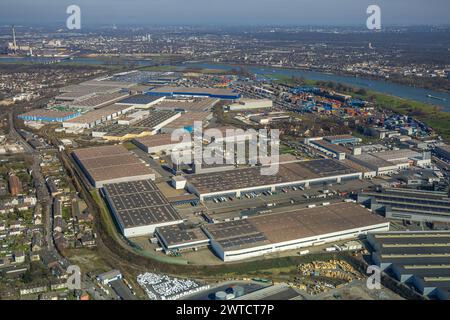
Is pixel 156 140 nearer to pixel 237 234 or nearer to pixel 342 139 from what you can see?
pixel 342 139

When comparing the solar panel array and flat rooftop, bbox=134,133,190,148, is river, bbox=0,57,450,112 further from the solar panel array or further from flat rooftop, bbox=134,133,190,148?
the solar panel array

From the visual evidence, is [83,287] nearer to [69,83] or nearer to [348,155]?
[348,155]

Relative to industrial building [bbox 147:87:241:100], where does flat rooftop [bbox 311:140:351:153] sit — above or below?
below

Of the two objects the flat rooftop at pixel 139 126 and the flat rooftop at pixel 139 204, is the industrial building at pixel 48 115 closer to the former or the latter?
the flat rooftop at pixel 139 126

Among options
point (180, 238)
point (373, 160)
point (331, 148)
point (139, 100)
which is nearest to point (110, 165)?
point (180, 238)

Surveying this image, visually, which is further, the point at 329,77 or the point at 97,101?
the point at 329,77

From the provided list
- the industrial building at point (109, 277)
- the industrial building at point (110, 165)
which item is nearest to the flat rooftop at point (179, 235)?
the industrial building at point (109, 277)


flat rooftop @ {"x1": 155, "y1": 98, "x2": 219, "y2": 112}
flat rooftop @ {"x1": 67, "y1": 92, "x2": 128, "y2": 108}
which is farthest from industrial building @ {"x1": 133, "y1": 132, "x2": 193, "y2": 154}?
flat rooftop @ {"x1": 67, "y1": 92, "x2": 128, "y2": 108}
